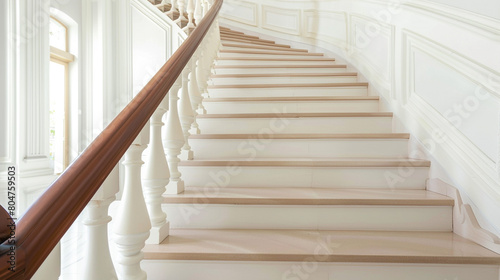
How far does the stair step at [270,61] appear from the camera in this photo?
11.9 ft

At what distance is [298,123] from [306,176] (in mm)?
618

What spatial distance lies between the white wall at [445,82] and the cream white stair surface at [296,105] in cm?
17

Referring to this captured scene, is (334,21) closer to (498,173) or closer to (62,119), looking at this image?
(498,173)

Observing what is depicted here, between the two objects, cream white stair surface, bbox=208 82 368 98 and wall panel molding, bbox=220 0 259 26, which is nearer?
cream white stair surface, bbox=208 82 368 98

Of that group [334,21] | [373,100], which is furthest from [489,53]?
[334,21]

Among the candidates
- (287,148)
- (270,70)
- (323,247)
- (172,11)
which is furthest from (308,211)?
(172,11)

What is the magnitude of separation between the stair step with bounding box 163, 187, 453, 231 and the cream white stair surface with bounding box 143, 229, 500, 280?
199 millimetres

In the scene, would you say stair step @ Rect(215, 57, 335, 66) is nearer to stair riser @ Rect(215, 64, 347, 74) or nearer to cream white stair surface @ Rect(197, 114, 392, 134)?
stair riser @ Rect(215, 64, 347, 74)

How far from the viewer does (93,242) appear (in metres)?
0.78

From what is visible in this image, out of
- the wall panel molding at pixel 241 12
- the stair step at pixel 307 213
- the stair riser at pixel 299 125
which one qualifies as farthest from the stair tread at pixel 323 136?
the wall panel molding at pixel 241 12

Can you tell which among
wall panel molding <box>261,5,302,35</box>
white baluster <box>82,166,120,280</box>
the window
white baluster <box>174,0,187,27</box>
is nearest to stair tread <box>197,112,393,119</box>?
white baluster <box>82,166,120,280</box>

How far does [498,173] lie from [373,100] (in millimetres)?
1321

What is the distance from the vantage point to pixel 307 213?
1554 mm

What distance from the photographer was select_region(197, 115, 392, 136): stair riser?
234 cm
